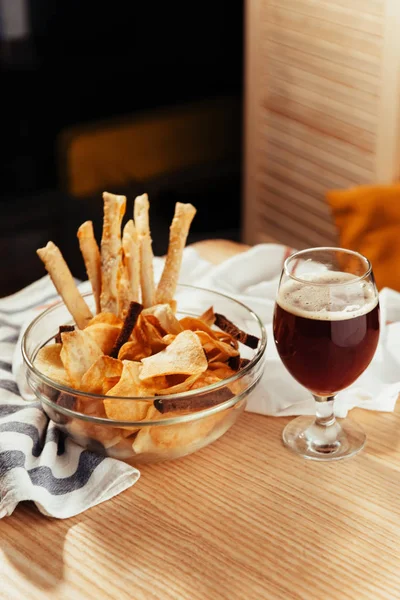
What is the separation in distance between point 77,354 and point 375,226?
48.1 inches

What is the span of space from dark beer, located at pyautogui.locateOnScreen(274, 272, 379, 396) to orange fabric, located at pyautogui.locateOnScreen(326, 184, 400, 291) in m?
1.02

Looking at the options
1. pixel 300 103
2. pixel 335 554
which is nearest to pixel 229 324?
pixel 335 554

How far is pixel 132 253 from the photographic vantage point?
1019 mm

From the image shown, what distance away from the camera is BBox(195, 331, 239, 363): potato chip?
37.5 inches

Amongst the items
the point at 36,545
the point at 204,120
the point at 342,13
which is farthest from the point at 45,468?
the point at 204,120

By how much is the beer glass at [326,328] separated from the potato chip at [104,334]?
0.63ft

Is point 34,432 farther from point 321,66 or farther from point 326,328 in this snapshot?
point 321,66

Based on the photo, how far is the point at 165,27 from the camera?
10.6 ft

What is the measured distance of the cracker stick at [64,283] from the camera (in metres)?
0.99

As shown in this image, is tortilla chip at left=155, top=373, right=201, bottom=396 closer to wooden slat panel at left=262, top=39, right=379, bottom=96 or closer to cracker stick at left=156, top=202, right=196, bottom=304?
cracker stick at left=156, top=202, right=196, bottom=304

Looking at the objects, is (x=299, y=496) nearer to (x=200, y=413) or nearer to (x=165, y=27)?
(x=200, y=413)

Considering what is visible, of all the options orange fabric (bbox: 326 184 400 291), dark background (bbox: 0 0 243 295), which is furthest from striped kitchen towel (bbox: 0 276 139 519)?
dark background (bbox: 0 0 243 295)

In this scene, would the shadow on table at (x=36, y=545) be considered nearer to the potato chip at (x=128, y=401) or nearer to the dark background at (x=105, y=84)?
the potato chip at (x=128, y=401)

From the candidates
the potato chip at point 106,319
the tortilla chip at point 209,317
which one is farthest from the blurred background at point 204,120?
the potato chip at point 106,319
